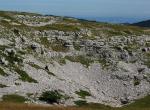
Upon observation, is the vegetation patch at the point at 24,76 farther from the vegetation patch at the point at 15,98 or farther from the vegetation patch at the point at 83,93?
the vegetation patch at the point at 15,98

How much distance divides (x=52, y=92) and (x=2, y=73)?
36.1 feet

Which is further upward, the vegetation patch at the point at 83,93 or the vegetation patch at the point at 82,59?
the vegetation patch at the point at 82,59

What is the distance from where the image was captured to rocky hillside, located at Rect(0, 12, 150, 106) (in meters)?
87.3

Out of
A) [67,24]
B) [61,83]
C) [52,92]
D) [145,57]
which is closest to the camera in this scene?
[52,92]

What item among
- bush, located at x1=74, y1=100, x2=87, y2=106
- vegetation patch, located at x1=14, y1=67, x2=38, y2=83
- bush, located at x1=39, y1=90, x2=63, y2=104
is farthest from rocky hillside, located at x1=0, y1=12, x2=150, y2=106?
bush, located at x1=74, y1=100, x2=87, y2=106

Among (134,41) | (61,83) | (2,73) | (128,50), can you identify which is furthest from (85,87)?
(134,41)

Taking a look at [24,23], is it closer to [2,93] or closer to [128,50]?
[128,50]

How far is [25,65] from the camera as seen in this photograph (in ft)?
317

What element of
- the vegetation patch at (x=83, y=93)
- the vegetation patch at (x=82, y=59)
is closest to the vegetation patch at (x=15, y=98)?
the vegetation patch at (x=83, y=93)

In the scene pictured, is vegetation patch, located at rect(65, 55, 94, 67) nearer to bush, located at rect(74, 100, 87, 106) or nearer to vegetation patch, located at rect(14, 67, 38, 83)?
vegetation patch, located at rect(14, 67, 38, 83)

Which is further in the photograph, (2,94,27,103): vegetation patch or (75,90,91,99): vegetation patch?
(75,90,91,99): vegetation patch

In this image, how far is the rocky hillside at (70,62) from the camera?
87312 mm

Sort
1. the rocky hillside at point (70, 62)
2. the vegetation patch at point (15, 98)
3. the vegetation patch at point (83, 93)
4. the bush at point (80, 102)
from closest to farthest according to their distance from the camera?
the vegetation patch at point (15, 98) < the bush at point (80, 102) < the rocky hillside at point (70, 62) < the vegetation patch at point (83, 93)

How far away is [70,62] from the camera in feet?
367
